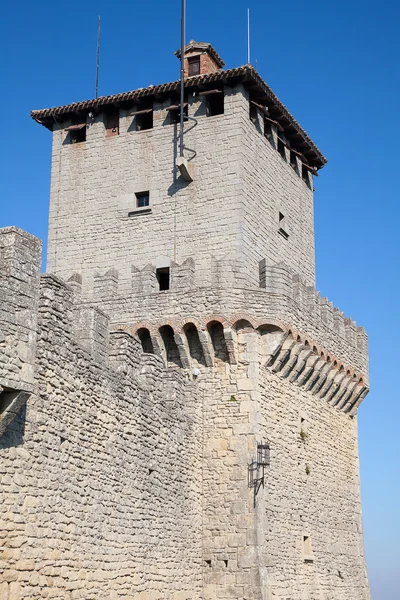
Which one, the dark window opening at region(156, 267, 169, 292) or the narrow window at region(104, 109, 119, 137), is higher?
the narrow window at region(104, 109, 119, 137)

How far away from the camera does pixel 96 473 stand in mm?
13930

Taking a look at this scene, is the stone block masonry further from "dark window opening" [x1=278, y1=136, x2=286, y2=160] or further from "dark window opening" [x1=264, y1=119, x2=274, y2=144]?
"dark window opening" [x1=278, y1=136, x2=286, y2=160]

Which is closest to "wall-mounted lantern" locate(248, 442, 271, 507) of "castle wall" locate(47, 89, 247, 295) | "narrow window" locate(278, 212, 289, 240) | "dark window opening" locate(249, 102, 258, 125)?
"castle wall" locate(47, 89, 247, 295)

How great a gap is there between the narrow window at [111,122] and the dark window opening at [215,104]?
8.04ft

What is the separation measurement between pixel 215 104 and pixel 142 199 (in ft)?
9.35

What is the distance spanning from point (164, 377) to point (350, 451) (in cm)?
776

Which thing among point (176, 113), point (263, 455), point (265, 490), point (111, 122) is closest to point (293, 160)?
point (176, 113)

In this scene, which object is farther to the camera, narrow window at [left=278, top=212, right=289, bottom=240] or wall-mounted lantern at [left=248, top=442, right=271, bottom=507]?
narrow window at [left=278, top=212, right=289, bottom=240]

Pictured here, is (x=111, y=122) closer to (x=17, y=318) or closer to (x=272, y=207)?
(x=272, y=207)

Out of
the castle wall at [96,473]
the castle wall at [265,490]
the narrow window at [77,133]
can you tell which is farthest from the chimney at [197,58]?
the castle wall at [96,473]

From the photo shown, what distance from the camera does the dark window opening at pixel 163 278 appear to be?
67.8ft

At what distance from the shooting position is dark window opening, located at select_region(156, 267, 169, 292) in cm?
2066

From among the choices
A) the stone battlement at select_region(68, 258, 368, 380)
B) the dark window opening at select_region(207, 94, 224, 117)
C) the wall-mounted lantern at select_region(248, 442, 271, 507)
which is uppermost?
the dark window opening at select_region(207, 94, 224, 117)

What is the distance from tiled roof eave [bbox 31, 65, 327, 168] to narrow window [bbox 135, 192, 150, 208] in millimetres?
2365
